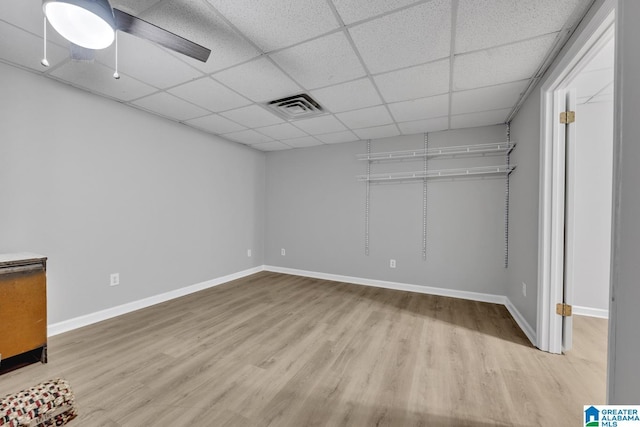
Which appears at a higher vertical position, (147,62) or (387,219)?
(147,62)

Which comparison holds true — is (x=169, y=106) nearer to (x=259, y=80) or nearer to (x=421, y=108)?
(x=259, y=80)

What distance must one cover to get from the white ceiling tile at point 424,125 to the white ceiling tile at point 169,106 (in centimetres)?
258

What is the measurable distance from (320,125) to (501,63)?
2.04 meters

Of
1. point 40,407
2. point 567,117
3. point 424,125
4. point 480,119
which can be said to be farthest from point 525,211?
point 40,407

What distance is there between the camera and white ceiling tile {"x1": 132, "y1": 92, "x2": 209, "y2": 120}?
2.62 m

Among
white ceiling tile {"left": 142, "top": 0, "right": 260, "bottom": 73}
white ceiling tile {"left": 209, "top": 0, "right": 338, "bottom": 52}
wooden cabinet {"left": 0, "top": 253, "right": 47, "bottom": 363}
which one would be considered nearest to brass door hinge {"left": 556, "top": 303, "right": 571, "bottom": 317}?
white ceiling tile {"left": 209, "top": 0, "right": 338, "bottom": 52}

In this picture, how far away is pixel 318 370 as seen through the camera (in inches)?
71.6

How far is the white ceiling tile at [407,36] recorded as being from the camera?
4.90ft

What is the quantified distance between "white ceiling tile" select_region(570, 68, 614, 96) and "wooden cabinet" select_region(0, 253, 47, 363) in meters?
4.53

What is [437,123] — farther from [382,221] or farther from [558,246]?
[558,246]

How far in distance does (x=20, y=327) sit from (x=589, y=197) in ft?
18.0

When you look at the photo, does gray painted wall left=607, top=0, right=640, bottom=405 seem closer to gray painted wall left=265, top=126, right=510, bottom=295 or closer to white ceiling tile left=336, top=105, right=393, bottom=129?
white ceiling tile left=336, top=105, right=393, bottom=129

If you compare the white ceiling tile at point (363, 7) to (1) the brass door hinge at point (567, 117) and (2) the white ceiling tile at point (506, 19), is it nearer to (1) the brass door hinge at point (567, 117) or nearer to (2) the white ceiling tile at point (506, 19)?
(2) the white ceiling tile at point (506, 19)

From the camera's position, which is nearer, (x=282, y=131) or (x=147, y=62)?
(x=147, y=62)
